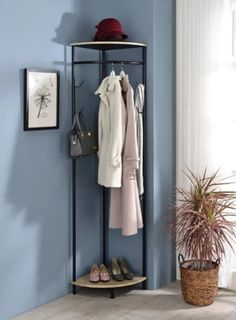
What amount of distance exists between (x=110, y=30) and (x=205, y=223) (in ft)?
4.88

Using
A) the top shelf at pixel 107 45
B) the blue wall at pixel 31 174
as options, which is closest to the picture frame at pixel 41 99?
the blue wall at pixel 31 174

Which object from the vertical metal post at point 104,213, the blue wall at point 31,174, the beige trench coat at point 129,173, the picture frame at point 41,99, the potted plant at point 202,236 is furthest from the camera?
the vertical metal post at point 104,213

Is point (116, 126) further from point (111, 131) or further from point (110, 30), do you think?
point (110, 30)

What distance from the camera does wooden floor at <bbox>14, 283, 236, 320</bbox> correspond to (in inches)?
153

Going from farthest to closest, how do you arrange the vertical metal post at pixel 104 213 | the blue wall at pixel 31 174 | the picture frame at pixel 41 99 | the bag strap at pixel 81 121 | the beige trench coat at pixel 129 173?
the vertical metal post at pixel 104 213
the bag strap at pixel 81 121
the beige trench coat at pixel 129 173
the picture frame at pixel 41 99
the blue wall at pixel 31 174

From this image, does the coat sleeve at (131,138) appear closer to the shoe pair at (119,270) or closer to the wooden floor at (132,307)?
the shoe pair at (119,270)

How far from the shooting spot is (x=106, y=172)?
13.7 ft

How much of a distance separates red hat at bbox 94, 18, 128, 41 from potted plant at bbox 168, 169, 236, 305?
1179 millimetres

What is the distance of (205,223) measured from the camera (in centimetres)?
403

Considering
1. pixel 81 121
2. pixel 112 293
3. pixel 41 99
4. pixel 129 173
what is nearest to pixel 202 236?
pixel 129 173

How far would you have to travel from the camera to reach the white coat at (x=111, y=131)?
4117 millimetres

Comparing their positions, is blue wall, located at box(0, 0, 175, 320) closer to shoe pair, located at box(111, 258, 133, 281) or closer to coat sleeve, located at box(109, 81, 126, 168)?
shoe pair, located at box(111, 258, 133, 281)

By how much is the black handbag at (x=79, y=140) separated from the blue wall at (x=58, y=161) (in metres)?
0.10

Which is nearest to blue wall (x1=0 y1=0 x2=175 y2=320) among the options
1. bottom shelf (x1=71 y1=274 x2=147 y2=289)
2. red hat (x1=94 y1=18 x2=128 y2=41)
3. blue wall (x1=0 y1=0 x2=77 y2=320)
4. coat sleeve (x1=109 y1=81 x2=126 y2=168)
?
blue wall (x1=0 y1=0 x2=77 y2=320)
